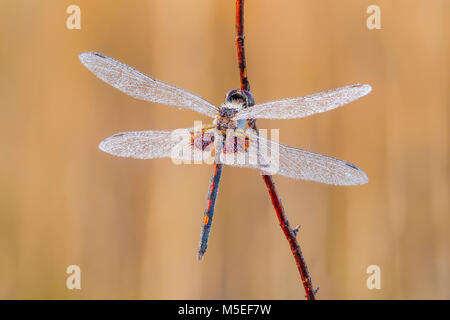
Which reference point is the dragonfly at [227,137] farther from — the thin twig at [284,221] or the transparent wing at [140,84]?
the thin twig at [284,221]

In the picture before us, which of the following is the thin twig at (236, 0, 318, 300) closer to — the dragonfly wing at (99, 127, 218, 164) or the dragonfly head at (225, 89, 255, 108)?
the dragonfly head at (225, 89, 255, 108)

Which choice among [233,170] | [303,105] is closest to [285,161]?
[303,105]

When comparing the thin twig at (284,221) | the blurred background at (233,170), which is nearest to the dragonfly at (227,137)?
the thin twig at (284,221)

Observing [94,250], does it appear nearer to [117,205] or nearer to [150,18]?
[117,205]

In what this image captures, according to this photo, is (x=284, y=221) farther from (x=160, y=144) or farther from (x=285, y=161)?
(x=160, y=144)

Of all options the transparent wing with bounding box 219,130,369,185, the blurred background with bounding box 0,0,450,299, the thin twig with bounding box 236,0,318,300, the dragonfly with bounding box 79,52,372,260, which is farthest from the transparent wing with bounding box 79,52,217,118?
the blurred background with bounding box 0,0,450,299

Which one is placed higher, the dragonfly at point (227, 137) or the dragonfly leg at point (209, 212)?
the dragonfly at point (227, 137)
